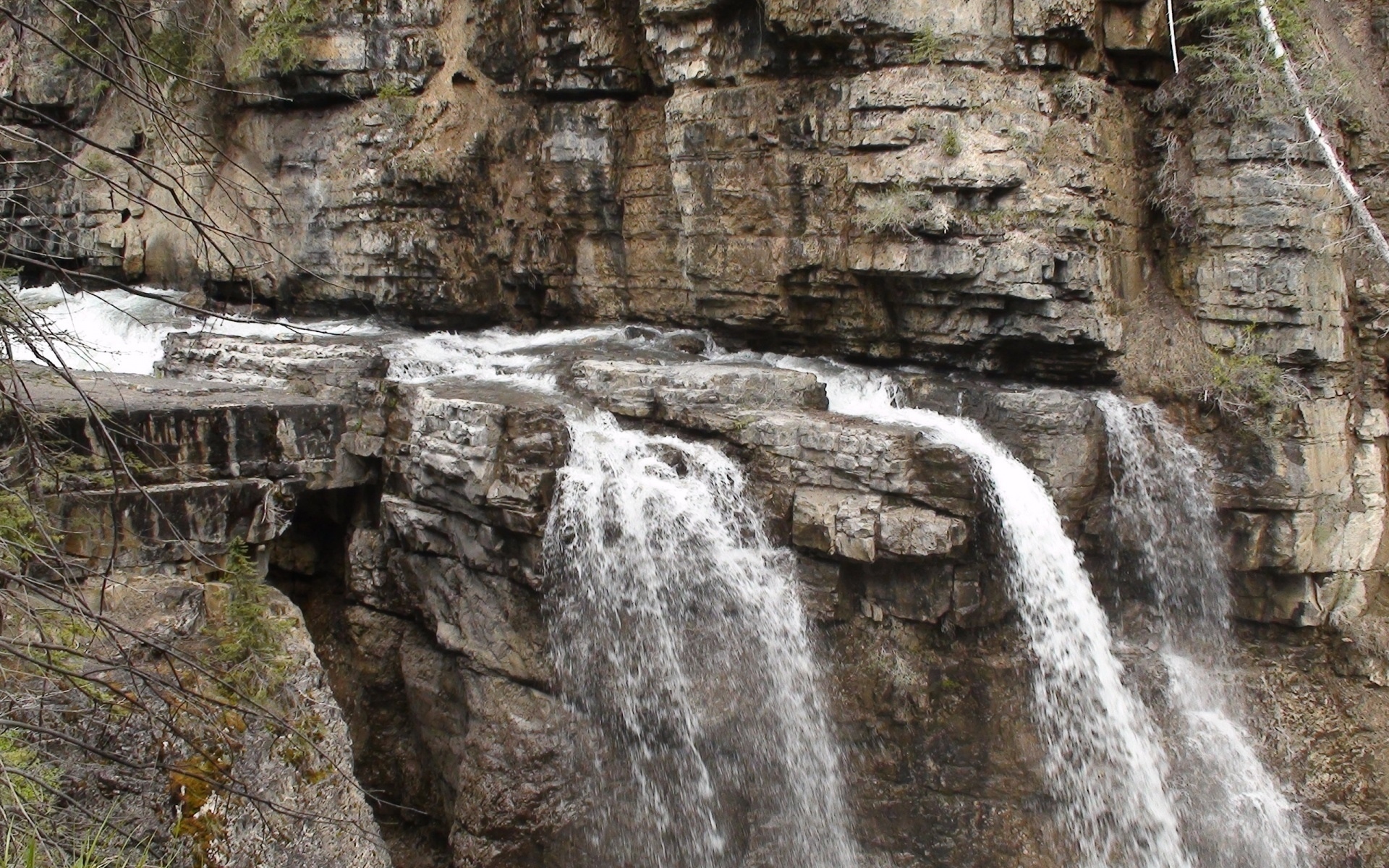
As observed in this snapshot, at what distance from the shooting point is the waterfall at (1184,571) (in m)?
8.91

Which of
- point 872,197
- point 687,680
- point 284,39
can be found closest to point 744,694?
point 687,680

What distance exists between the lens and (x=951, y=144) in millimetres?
9398

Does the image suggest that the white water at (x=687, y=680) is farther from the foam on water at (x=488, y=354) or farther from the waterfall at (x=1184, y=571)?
the waterfall at (x=1184, y=571)

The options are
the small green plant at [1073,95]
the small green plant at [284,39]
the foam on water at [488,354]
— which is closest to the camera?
the small green plant at [1073,95]

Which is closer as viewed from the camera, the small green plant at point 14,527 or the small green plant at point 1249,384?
the small green plant at point 14,527

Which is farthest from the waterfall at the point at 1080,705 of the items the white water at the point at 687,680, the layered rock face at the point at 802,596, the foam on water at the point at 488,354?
the foam on water at the point at 488,354

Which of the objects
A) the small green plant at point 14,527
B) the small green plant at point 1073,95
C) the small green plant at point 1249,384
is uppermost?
the small green plant at point 1073,95

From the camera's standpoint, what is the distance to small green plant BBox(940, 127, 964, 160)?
9.40 m

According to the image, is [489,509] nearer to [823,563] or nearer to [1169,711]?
[823,563]

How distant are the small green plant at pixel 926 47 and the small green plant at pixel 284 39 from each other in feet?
21.2

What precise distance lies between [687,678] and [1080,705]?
297 centimetres

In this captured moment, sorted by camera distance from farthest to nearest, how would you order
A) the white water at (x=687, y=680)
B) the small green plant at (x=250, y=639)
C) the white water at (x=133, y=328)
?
the white water at (x=133, y=328) → the white water at (x=687, y=680) → the small green plant at (x=250, y=639)

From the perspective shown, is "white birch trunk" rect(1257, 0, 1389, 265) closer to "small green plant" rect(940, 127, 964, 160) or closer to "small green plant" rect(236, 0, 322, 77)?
"small green plant" rect(940, 127, 964, 160)

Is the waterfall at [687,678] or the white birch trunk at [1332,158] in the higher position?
the white birch trunk at [1332,158]
